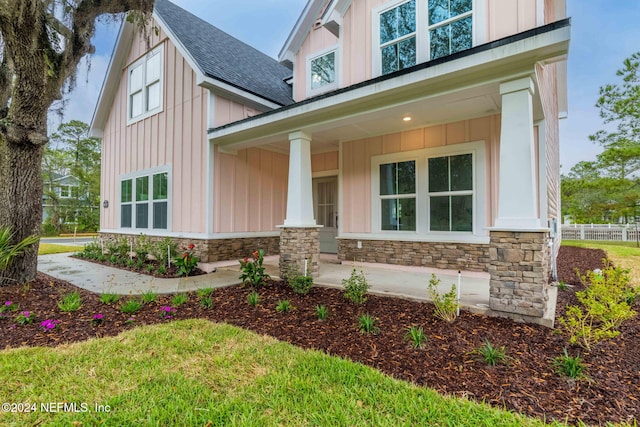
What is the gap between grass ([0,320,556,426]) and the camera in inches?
Answer: 80.0

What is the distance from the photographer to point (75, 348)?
3.11 meters

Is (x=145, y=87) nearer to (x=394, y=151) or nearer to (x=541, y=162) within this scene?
(x=394, y=151)

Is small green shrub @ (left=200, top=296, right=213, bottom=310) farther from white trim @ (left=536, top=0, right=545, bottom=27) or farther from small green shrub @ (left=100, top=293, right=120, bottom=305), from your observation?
white trim @ (left=536, top=0, right=545, bottom=27)

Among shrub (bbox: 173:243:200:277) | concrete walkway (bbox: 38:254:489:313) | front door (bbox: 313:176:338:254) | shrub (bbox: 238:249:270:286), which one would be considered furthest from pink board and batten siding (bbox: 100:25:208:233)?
front door (bbox: 313:176:338:254)

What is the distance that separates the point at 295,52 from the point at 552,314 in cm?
821

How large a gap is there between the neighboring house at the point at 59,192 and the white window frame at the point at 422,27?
75.2 ft

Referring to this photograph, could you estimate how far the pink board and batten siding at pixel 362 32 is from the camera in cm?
496

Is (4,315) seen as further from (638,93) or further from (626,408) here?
(638,93)

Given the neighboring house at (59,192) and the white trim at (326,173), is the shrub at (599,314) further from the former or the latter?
the neighboring house at (59,192)

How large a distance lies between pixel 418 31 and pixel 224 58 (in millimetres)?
5721

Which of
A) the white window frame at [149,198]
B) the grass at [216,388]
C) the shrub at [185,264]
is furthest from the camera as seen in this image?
the white window frame at [149,198]

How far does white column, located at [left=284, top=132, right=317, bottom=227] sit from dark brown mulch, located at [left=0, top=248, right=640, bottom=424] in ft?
4.54

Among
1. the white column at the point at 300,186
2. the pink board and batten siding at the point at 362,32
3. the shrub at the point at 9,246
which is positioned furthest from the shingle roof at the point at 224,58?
the shrub at the point at 9,246

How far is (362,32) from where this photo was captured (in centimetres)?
662
